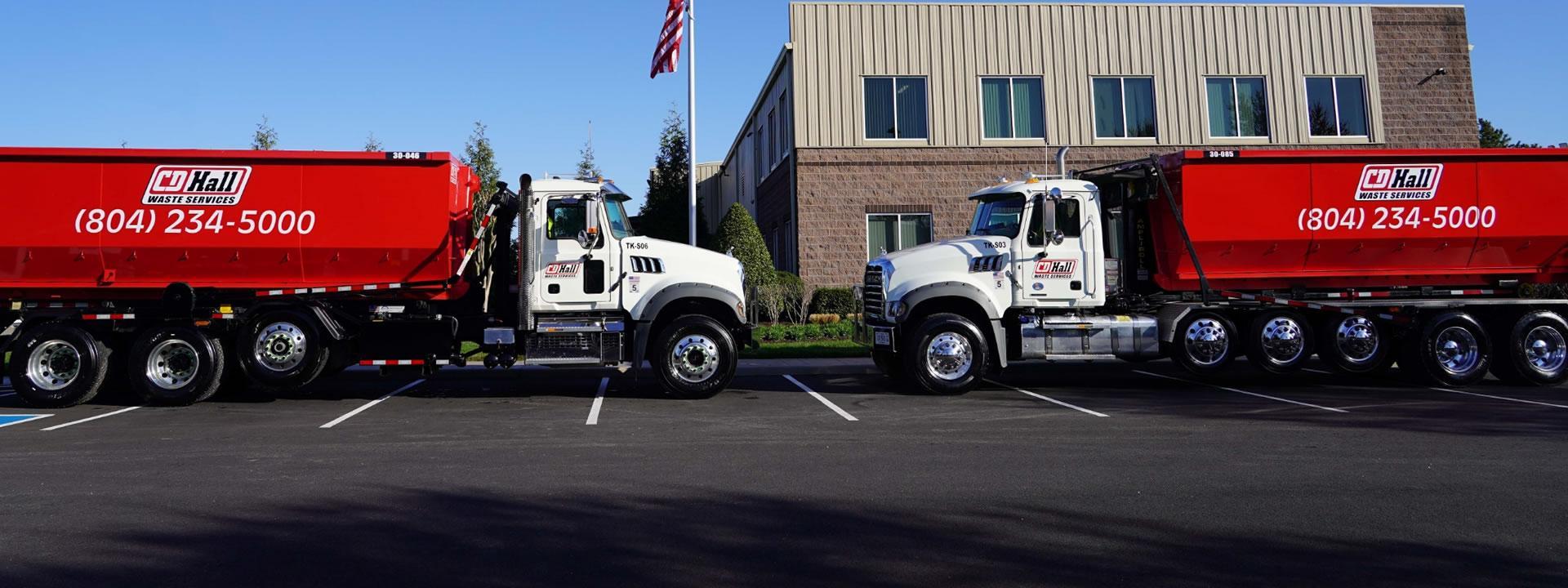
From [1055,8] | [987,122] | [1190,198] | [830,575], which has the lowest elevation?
[830,575]

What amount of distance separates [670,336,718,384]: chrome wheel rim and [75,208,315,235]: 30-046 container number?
174 inches

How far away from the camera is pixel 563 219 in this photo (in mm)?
11406

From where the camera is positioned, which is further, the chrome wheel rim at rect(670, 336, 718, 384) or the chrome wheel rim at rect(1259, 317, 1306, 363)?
the chrome wheel rim at rect(1259, 317, 1306, 363)

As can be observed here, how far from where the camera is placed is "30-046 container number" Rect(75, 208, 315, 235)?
1080cm

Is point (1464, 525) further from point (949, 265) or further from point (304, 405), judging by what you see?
point (304, 405)

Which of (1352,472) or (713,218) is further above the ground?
(713,218)

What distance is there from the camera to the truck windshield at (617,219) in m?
11.5

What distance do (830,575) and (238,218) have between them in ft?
30.8

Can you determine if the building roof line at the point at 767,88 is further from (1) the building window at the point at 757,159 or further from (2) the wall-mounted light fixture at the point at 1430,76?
(2) the wall-mounted light fixture at the point at 1430,76

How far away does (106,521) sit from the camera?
560 cm

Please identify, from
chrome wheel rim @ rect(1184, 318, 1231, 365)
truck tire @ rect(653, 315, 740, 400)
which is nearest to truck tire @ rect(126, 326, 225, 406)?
truck tire @ rect(653, 315, 740, 400)

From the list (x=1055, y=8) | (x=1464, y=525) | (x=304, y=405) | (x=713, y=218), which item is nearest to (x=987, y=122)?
(x=1055, y=8)

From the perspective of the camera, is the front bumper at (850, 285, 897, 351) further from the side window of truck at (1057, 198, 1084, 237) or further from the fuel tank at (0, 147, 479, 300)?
the fuel tank at (0, 147, 479, 300)

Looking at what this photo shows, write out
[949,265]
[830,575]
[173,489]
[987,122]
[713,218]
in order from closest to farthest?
[830,575] < [173,489] < [949,265] < [987,122] < [713,218]
